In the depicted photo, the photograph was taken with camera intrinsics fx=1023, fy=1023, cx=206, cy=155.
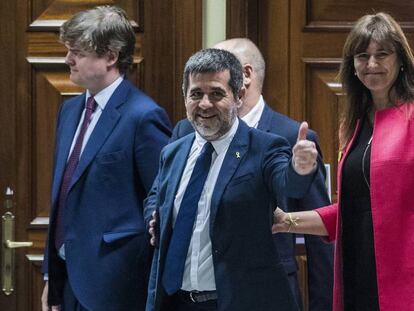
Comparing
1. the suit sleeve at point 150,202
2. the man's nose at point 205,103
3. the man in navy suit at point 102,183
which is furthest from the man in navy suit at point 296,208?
the man's nose at point 205,103

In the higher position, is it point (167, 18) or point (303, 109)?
point (167, 18)

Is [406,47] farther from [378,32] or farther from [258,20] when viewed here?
[258,20]

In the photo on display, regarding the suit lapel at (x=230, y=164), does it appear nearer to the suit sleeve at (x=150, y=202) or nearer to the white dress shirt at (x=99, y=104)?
the suit sleeve at (x=150, y=202)

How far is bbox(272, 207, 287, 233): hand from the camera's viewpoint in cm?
312

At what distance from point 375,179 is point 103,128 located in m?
1.08

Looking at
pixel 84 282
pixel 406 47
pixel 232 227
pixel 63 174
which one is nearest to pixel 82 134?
pixel 63 174

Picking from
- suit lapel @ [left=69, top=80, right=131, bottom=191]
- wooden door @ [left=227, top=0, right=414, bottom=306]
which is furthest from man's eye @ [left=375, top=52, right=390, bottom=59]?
wooden door @ [left=227, top=0, right=414, bottom=306]

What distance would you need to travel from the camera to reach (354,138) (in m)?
3.22

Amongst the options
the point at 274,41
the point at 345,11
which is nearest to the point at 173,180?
the point at 274,41

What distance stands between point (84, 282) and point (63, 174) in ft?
1.31

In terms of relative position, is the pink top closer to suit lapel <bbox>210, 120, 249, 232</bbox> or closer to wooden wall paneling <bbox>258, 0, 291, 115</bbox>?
suit lapel <bbox>210, 120, 249, 232</bbox>

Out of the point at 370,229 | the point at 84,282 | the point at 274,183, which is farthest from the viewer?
the point at 84,282

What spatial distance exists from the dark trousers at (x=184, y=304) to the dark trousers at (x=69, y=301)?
0.66 m

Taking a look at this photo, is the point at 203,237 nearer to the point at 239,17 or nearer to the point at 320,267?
the point at 320,267
